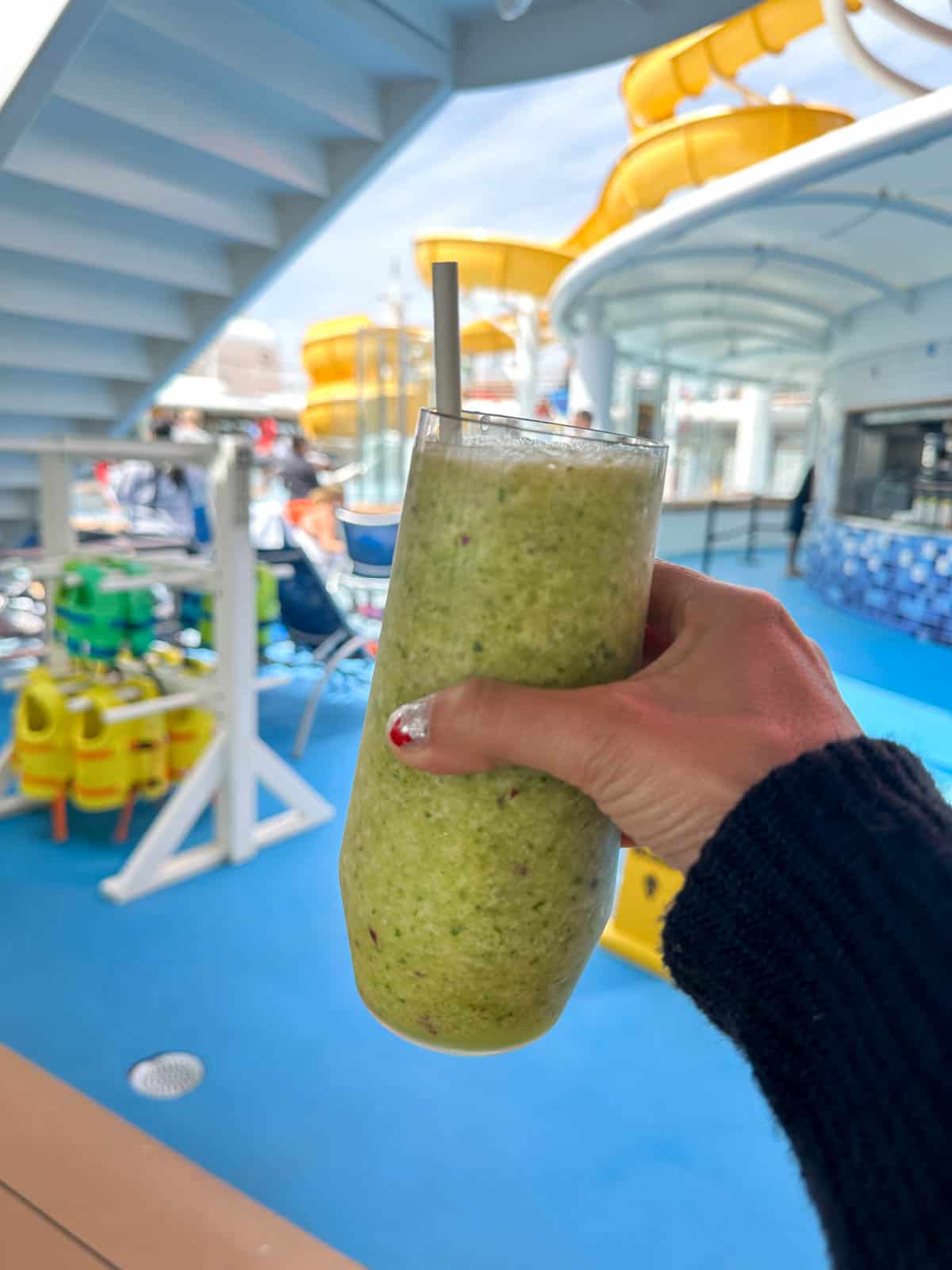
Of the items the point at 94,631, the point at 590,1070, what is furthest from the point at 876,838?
the point at 94,631

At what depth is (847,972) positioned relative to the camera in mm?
523

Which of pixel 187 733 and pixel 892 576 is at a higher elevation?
pixel 187 733

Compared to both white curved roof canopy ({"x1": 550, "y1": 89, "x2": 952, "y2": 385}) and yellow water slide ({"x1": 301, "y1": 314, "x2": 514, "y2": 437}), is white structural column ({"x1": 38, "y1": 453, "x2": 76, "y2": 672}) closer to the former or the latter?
white curved roof canopy ({"x1": 550, "y1": 89, "x2": 952, "y2": 385})

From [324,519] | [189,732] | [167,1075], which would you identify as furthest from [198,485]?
[167,1075]

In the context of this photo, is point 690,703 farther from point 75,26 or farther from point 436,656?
point 75,26

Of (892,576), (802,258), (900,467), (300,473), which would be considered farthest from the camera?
(900,467)

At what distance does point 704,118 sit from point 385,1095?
6207mm

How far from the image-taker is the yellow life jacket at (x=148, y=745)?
10.1 ft

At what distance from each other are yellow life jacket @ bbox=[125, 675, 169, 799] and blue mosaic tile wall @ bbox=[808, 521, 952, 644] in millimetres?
7033

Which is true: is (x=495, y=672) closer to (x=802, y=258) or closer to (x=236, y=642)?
(x=236, y=642)

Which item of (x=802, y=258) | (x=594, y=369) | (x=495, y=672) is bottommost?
(x=495, y=672)

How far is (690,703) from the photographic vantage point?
1.96 feet

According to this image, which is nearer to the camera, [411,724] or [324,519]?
[411,724]

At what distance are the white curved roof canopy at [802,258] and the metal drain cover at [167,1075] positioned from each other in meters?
4.96
